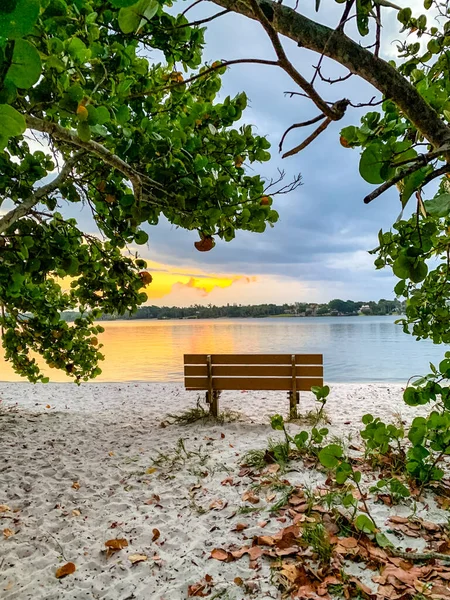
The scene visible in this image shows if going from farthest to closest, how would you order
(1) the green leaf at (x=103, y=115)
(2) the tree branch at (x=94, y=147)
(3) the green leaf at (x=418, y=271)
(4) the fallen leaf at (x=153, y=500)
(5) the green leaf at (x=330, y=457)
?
1. (4) the fallen leaf at (x=153, y=500)
2. (2) the tree branch at (x=94, y=147)
3. (5) the green leaf at (x=330, y=457)
4. (1) the green leaf at (x=103, y=115)
5. (3) the green leaf at (x=418, y=271)

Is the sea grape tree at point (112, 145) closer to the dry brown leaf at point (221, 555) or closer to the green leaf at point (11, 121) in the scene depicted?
the green leaf at point (11, 121)

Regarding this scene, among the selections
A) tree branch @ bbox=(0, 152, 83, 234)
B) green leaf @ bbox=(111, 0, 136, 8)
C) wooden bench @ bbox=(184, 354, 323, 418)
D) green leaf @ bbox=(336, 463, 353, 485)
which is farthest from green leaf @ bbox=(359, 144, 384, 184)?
wooden bench @ bbox=(184, 354, 323, 418)

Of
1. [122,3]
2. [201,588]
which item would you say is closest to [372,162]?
[122,3]

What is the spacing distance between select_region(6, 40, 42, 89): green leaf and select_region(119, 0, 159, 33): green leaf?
0.78 feet

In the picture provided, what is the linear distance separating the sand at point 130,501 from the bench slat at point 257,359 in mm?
960

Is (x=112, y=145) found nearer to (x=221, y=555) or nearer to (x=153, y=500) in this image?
(x=221, y=555)

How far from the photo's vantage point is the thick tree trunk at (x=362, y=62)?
67cm

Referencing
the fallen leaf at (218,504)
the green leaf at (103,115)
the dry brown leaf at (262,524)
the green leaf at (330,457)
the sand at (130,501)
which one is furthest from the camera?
the fallen leaf at (218,504)

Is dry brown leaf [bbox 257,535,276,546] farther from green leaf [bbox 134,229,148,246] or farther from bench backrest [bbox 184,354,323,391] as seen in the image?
bench backrest [bbox 184,354,323,391]

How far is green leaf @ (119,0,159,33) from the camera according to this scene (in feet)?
2.06

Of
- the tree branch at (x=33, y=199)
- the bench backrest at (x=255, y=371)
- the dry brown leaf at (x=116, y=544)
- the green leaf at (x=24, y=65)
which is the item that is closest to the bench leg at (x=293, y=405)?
the bench backrest at (x=255, y=371)

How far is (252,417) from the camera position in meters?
6.27

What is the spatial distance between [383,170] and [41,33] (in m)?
1.45

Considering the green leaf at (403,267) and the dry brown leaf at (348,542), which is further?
the dry brown leaf at (348,542)
